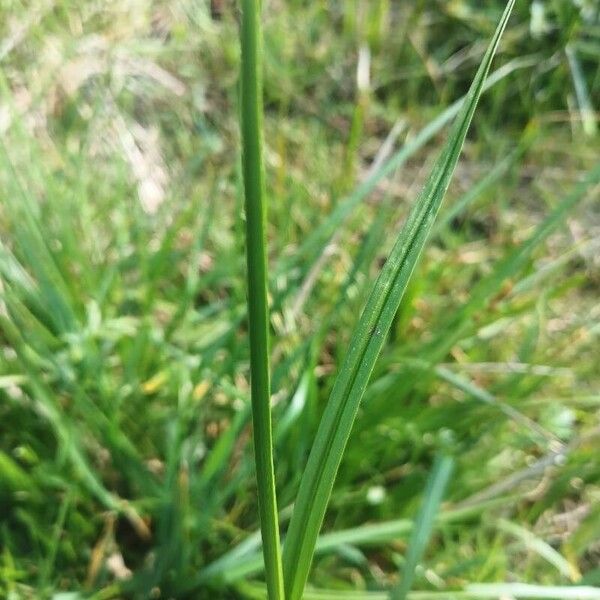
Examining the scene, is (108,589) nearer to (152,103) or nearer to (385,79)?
(152,103)

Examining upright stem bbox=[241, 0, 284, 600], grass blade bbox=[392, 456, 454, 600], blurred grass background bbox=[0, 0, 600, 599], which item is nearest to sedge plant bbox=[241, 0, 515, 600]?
upright stem bbox=[241, 0, 284, 600]

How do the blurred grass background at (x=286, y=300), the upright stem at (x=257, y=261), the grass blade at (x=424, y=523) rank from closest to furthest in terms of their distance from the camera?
the upright stem at (x=257, y=261)
the grass blade at (x=424, y=523)
the blurred grass background at (x=286, y=300)

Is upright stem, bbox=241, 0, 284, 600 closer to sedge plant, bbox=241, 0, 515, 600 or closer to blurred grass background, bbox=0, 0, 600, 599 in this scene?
sedge plant, bbox=241, 0, 515, 600

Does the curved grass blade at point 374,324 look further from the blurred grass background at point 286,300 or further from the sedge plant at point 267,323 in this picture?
the blurred grass background at point 286,300

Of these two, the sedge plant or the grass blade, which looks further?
the grass blade

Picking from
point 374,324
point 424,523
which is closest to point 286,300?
point 424,523

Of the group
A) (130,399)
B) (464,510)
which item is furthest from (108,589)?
(464,510)

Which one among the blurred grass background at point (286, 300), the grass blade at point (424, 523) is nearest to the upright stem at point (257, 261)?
the grass blade at point (424, 523)
